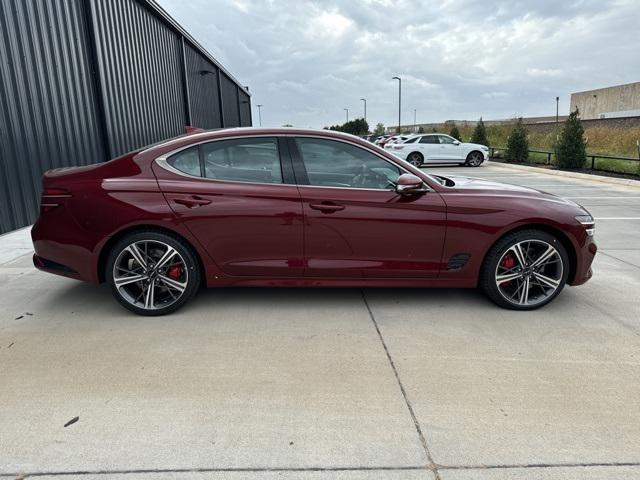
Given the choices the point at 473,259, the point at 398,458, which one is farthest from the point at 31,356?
the point at 473,259

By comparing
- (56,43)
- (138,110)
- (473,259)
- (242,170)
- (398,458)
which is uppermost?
(56,43)

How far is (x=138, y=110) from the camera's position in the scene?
453 inches

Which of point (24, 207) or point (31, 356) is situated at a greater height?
point (24, 207)

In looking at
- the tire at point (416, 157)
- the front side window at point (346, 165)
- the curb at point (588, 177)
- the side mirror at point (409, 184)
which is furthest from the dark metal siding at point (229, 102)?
the side mirror at point (409, 184)

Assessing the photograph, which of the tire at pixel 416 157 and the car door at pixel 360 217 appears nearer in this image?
the car door at pixel 360 217

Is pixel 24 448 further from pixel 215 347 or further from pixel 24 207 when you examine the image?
pixel 24 207

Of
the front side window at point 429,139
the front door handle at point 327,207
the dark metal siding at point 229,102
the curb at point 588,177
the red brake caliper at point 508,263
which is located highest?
the dark metal siding at point 229,102

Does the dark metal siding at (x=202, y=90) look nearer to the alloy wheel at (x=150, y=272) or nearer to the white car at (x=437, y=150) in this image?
the white car at (x=437, y=150)

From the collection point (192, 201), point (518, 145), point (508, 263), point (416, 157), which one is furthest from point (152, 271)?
point (518, 145)

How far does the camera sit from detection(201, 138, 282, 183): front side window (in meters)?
3.83

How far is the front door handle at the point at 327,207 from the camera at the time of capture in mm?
3723

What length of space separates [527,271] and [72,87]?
8.07 m

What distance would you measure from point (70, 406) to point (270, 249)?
1.80 m

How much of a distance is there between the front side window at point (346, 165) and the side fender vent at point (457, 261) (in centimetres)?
81
